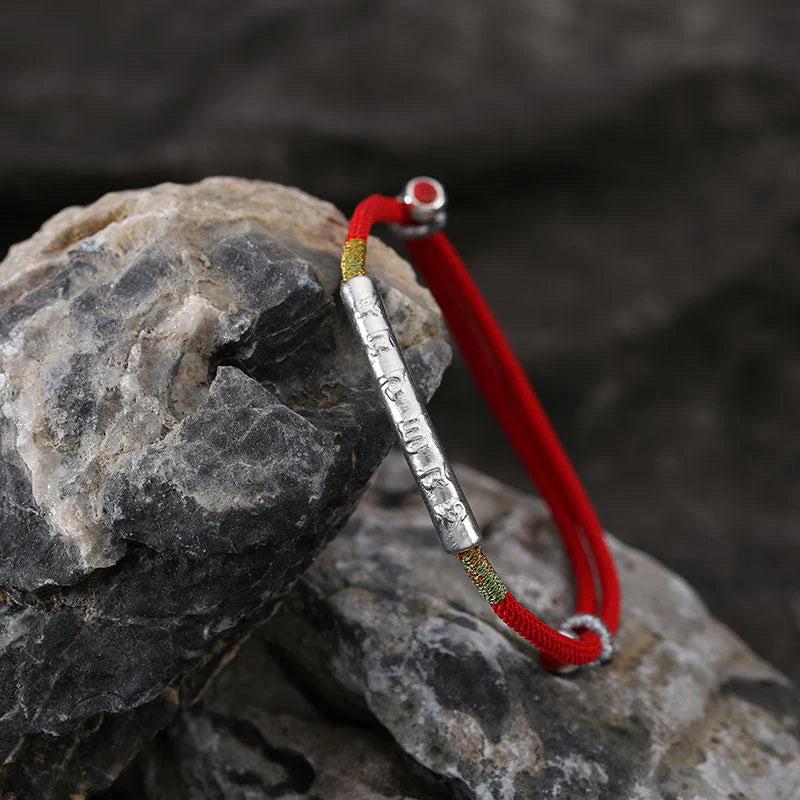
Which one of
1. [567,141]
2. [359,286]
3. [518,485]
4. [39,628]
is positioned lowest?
[39,628]

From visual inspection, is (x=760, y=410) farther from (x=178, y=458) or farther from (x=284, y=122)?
(x=178, y=458)

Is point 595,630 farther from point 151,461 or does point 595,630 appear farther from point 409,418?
point 151,461

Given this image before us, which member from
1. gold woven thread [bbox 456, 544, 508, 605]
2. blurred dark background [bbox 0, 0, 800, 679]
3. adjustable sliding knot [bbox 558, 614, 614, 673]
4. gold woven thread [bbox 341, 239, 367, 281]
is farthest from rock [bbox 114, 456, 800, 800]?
blurred dark background [bbox 0, 0, 800, 679]

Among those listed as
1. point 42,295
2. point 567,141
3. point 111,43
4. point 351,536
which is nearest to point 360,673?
point 351,536

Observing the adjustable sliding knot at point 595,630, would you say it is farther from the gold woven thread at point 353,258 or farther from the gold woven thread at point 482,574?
the gold woven thread at point 353,258

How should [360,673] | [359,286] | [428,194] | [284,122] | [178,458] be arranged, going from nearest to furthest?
[178,458], [359,286], [360,673], [428,194], [284,122]

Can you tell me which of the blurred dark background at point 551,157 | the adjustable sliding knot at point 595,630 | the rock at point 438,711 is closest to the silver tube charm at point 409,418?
the rock at point 438,711

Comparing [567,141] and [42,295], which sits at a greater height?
[567,141]
